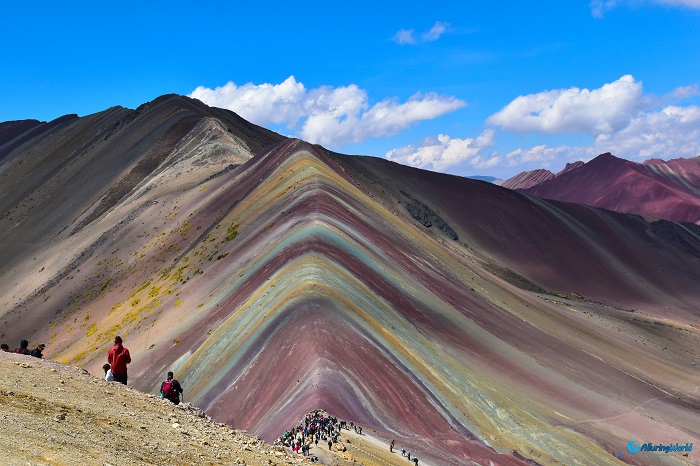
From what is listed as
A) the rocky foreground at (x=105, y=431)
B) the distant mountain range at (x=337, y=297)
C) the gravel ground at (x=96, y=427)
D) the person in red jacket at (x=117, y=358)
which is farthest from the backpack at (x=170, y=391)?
the distant mountain range at (x=337, y=297)

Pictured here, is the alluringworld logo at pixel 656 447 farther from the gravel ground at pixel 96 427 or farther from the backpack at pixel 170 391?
the gravel ground at pixel 96 427

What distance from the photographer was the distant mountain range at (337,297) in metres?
26.1

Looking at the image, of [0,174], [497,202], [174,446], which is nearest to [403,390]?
[174,446]

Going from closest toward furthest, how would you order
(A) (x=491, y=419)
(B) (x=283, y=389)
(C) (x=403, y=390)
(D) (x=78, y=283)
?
(B) (x=283, y=389) < (C) (x=403, y=390) < (A) (x=491, y=419) < (D) (x=78, y=283)

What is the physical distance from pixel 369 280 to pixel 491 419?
32.4 feet

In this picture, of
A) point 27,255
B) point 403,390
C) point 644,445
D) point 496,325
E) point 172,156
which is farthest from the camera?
point 172,156

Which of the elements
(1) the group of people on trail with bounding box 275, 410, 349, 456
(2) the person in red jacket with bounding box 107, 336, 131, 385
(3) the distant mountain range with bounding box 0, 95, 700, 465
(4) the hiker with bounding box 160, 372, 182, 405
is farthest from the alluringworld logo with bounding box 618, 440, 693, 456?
(2) the person in red jacket with bounding box 107, 336, 131, 385

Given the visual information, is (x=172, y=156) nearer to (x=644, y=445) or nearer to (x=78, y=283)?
(x=78, y=283)

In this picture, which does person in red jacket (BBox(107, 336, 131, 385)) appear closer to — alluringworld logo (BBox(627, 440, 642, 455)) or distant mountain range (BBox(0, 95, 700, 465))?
distant mountain range (BBox(0, 95, 700, 465))

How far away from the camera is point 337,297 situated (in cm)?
2989

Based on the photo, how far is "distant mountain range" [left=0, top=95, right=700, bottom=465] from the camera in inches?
1026

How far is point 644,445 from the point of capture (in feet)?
116

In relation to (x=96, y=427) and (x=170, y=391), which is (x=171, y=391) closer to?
(x=170, y=391)

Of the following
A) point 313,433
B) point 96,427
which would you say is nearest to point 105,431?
point 96,427
